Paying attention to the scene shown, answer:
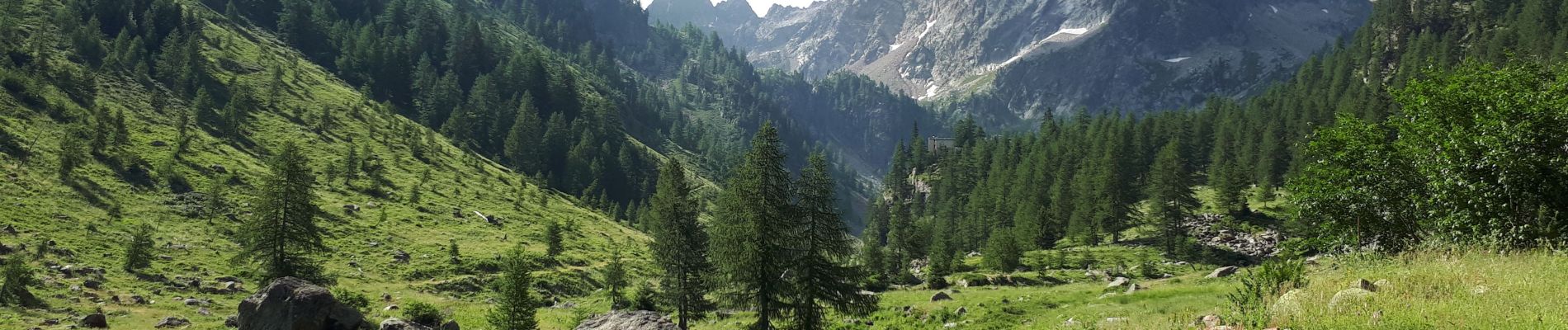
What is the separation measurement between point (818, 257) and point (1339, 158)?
19.2 m

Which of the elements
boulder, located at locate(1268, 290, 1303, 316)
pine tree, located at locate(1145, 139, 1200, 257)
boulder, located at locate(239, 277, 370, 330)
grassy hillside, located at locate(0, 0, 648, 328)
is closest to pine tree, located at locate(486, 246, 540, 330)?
boulder, located at locate(239, 277, 370, 330)

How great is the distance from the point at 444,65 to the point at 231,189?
104959 mm

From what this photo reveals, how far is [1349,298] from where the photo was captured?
42.1 feet

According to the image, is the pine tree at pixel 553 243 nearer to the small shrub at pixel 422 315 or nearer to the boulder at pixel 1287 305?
the small shrub at pixel 422 315

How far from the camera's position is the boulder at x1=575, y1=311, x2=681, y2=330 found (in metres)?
24.3

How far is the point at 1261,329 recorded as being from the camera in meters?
12.1

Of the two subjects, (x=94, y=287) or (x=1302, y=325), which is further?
(x=94, y=287)

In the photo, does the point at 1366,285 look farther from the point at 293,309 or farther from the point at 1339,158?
the point at 293,309

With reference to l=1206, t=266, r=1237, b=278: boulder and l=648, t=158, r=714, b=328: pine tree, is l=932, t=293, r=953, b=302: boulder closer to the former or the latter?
l=648, t=158, r=714, b=328: pine tree

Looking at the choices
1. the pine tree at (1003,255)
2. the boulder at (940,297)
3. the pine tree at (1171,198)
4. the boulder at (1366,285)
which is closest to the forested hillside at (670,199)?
the boulder at (1366,285)

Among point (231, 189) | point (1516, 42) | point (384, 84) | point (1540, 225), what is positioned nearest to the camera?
point (1540, 225)

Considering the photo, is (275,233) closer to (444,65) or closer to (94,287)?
(94,287)

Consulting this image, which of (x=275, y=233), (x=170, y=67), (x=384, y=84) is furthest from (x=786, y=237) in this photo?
(x=384, y=84)

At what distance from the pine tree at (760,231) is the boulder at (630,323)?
16.7 ft
